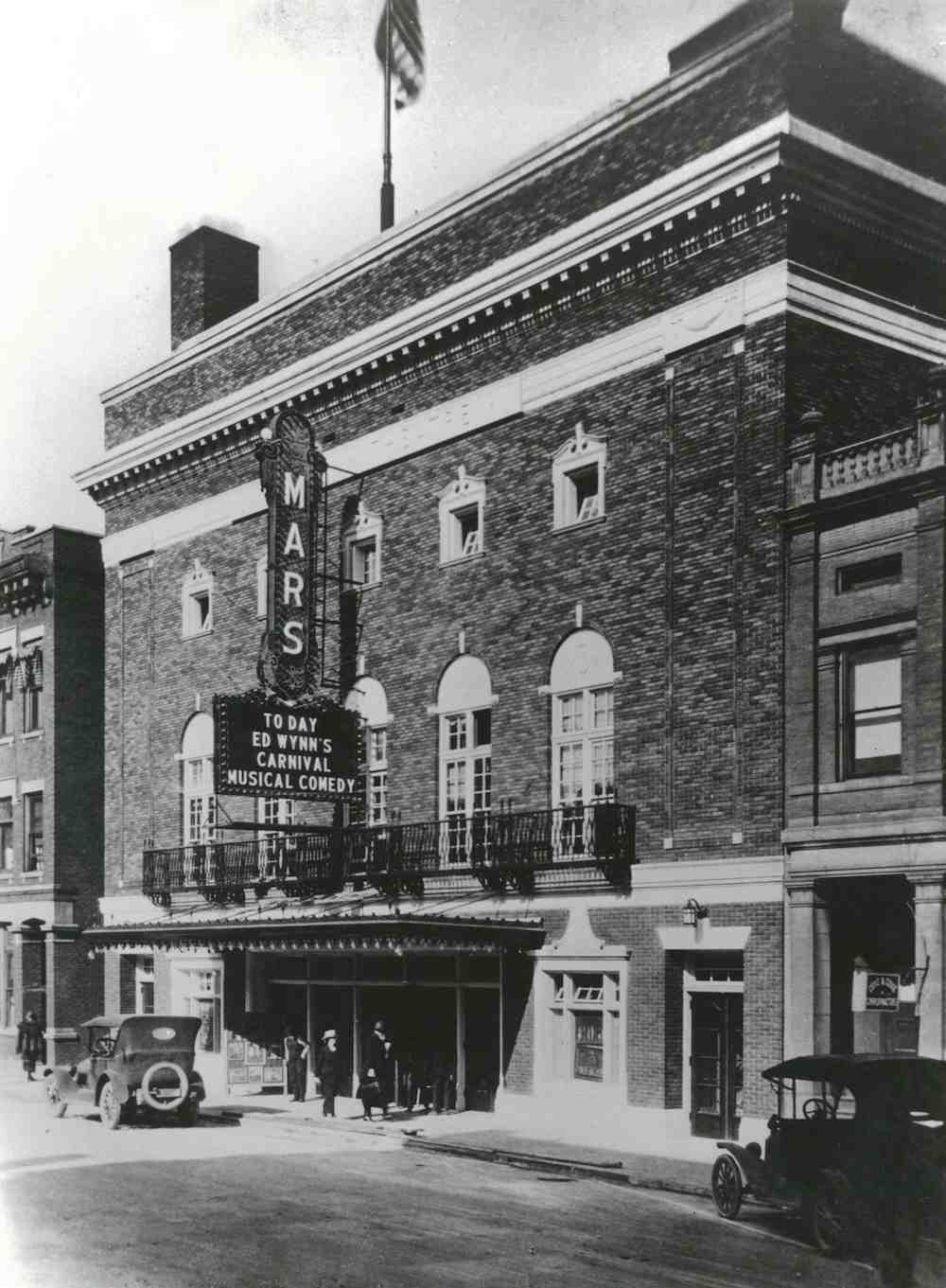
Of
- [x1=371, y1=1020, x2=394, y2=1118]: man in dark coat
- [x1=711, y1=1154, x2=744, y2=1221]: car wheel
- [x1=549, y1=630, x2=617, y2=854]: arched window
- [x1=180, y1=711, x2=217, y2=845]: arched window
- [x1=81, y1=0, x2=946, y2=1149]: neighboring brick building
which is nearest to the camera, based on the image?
[x1=711, y1=1154, x2=744, y2=1221]: car wheel

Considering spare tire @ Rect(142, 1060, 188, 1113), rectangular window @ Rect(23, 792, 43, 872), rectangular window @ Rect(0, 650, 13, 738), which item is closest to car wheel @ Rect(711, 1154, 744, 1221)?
spare tire @ Rect(142, 1060, 188, 1113)

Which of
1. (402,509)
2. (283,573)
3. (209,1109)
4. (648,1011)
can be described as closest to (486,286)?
(402,509)

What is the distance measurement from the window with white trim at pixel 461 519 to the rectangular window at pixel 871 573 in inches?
301

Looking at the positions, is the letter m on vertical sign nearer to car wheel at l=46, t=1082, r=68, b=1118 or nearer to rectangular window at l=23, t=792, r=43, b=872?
car wheel at l=46, t=1082, r=68, b=1118

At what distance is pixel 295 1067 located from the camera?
1056 inches

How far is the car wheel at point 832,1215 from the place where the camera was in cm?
1373

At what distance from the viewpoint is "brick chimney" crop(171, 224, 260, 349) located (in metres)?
35.4

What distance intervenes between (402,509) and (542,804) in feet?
21.6

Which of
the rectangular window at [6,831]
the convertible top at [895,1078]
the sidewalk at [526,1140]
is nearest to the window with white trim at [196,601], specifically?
the rectangular window at [6,831]

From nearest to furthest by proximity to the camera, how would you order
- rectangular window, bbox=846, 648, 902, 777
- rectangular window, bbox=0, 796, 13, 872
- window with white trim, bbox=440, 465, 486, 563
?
rectangular window, bbox=846, 648, 902, 777, window with white trim, bbox=440, 465, 486, 563, rectangular window, bbox=0, 796, 13, 872

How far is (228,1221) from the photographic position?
48.1 feet

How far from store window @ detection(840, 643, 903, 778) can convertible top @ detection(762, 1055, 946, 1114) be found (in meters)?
5.69

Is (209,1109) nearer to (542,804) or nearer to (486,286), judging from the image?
(542,804)

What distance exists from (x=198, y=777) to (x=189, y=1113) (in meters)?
10.2
